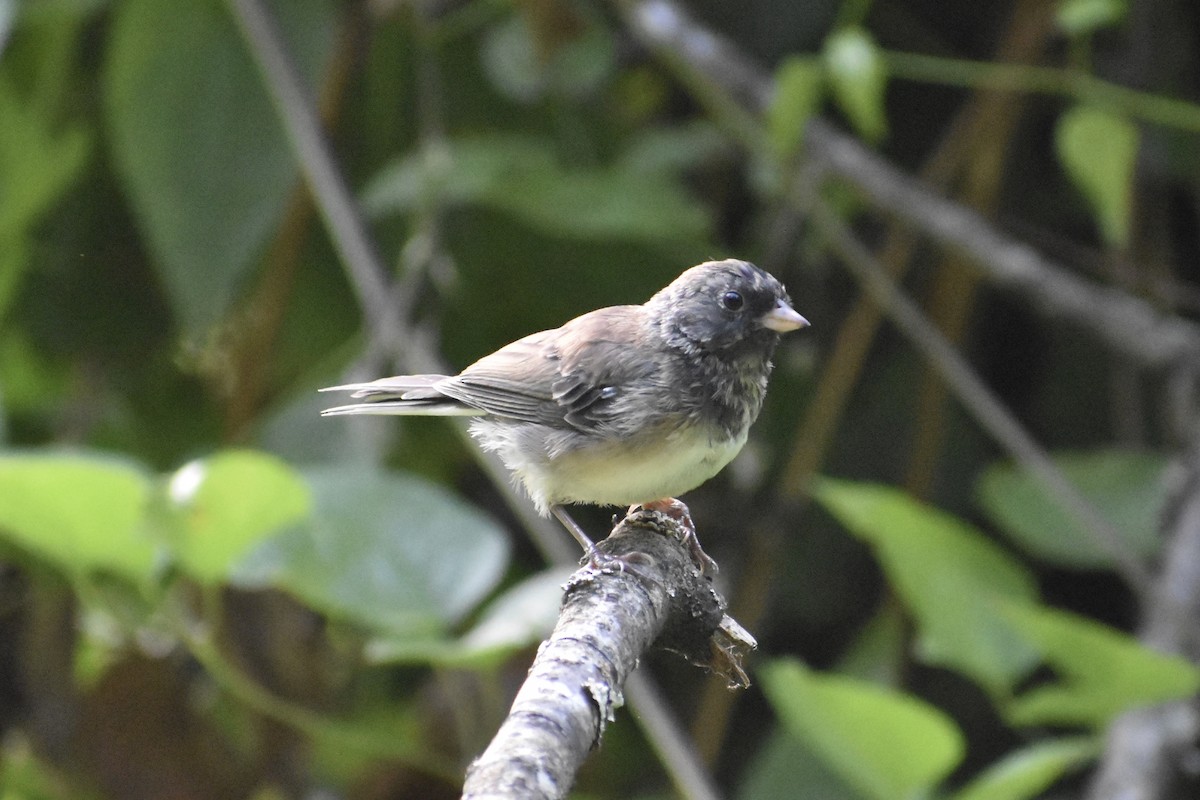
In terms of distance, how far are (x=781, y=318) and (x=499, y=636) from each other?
81cm

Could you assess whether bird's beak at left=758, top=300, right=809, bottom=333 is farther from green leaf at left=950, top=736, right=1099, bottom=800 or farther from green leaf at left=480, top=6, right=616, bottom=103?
green leaf at left=480, top=6, right=616, bottom=103

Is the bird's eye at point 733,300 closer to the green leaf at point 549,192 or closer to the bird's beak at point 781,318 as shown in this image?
the bird's beak at point 781,318

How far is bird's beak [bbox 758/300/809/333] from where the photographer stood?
7.72 feet

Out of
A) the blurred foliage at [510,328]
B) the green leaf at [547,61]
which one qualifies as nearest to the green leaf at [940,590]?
the blurred foliage at [510,328]

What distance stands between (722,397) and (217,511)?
0.98 meters

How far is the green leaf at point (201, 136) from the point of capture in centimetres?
361

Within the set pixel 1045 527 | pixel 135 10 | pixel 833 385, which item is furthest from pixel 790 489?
pixel 135 10

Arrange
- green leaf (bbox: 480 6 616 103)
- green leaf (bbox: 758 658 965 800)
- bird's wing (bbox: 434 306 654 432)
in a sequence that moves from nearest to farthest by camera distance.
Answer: green leaf (bbox: 758 658 965 800), bird's wing (bbox: 434 306 654 432), green leaf (bbox: 480 6 616 103)

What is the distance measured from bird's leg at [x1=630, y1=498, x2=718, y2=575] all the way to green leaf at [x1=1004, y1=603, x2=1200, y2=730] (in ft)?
2.10

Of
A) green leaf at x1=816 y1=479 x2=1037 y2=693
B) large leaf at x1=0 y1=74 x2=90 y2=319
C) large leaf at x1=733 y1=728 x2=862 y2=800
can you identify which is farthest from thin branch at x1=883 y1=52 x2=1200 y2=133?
large leaf at x1=0 y1=74 x2=90 y2=319

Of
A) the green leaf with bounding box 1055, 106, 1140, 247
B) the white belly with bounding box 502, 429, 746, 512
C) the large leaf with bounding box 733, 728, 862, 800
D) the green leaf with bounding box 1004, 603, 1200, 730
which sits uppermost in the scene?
the green leaf with bounding box 1055, 106, 1140, 247

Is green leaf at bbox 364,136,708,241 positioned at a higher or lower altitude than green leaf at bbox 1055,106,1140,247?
lower

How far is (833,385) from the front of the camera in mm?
3844

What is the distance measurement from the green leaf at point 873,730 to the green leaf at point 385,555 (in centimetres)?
70
